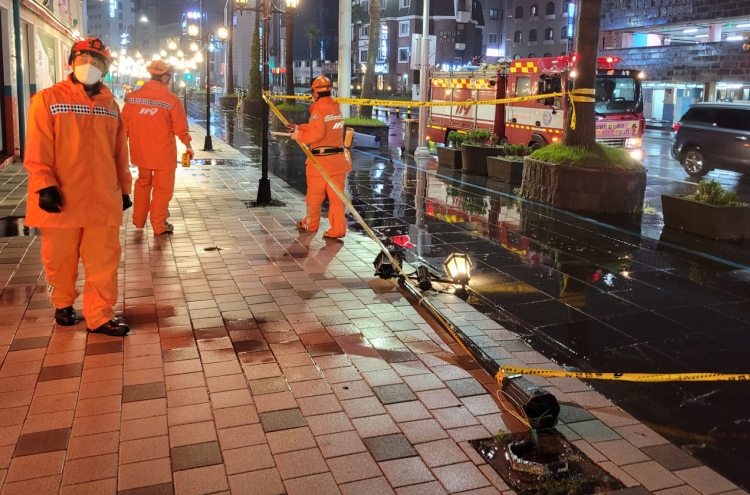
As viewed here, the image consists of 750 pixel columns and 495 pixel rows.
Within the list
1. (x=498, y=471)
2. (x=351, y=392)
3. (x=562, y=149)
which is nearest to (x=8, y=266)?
(x=351, y=392)

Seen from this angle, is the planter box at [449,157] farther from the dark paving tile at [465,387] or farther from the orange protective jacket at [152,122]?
the dark paving tile at [465,387]

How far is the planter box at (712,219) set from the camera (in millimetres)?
9070

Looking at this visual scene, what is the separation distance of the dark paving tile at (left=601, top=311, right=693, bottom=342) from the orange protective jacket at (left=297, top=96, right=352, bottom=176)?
3867 mm

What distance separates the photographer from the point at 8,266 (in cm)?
700

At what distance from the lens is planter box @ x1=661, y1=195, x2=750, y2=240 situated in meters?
9.07

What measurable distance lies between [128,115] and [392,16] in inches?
2538

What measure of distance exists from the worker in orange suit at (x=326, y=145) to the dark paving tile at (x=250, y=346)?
3.51 meters

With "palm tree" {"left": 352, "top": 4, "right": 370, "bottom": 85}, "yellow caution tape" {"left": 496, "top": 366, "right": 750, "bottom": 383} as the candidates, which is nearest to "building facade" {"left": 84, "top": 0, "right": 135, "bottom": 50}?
"palm tree" {"left": 352, "top": 4, "right": 370, "bottom": 85}

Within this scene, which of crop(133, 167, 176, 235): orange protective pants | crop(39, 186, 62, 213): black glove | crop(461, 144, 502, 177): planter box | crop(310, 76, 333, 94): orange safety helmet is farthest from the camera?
crop(461, 144, 502, 177): planter box

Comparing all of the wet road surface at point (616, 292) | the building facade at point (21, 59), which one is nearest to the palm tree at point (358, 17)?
the building facade at point (21, 59)

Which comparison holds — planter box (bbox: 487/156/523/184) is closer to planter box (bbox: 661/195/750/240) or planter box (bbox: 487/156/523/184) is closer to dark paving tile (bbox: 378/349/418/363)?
planter box (bbox: 661/195/750/240)

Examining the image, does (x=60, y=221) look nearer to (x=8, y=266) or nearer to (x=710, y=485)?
(x=8, y=266)

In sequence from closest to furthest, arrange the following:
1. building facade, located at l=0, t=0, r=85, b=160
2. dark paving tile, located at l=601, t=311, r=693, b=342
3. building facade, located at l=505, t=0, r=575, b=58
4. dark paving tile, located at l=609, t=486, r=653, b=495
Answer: dark paving tile, located at l=609, t=486, r=653, b=495 < dark paving tile, located at l=601, t=311, r=693, b=342 < building facade, located at l=0, t=0, r=85, b=160 < building facade, located at l=505, t=0, r=575, b=58

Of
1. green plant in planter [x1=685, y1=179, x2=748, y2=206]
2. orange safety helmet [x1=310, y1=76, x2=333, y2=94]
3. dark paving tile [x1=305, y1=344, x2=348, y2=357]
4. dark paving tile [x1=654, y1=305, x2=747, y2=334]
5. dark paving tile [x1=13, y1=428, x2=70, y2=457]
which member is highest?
orange safety helmet [x1=310, y1=76, x2=333, y2=94]
